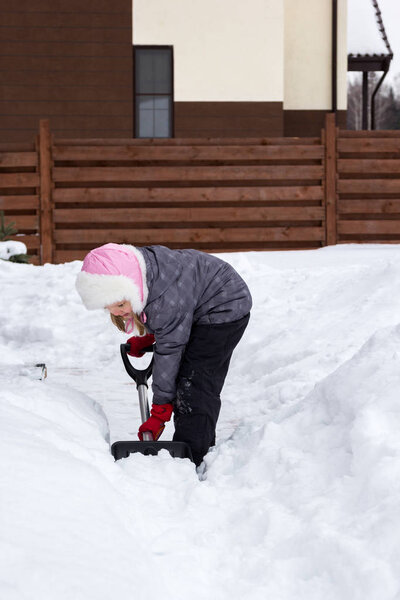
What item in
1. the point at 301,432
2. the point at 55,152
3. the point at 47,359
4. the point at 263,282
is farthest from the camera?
the point at 55,152

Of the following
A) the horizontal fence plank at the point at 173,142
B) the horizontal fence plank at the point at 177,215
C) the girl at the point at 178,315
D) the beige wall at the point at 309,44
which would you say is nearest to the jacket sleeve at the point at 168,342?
the girl at the point at 178,315

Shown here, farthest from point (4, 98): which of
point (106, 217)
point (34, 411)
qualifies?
point (34, 411)

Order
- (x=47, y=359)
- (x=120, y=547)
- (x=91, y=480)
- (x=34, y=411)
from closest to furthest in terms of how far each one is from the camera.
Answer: (x=120, y=547), (x=91, y=480), (x=34, y=411), (x=47, y=359)

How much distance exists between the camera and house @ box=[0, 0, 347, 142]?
12.0 meters

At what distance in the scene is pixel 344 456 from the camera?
8.14 feet

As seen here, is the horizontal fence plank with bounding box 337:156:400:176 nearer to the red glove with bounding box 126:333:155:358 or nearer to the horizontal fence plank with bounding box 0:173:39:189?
the horizontal fence plank with bounding box 0:173:39:189

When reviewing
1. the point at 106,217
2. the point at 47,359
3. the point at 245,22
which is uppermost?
the point at 245,22

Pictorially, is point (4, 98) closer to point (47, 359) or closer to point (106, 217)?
point (106, 217)

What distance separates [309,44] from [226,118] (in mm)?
2253

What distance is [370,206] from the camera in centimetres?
1029

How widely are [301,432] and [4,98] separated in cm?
1061

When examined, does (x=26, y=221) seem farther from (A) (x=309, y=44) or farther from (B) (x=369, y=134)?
(A) (x=309, y=44)

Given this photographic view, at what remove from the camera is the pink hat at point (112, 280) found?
9.69 feet

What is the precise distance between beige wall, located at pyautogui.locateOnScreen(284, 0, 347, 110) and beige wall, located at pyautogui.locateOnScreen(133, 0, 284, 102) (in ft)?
3.18
